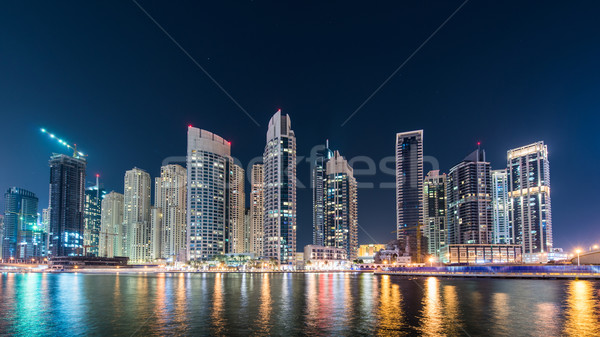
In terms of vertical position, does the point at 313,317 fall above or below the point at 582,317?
below

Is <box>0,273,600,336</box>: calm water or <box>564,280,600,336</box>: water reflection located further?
<box>0,273,600,336</box>: calm water

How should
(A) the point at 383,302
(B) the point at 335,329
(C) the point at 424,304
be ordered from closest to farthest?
1. (B) the point at 335,329
2. (C) the point at 424,304
3. (A) the point at 383,302

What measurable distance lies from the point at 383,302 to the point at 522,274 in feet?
272

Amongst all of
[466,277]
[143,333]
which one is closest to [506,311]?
[143,333]

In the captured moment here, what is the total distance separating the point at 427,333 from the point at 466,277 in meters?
118

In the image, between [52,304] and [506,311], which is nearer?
[506,311]

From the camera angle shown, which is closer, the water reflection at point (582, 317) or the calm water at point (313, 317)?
the water reflection at point (582, 317)

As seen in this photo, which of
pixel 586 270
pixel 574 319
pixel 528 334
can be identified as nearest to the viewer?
pixel 528 334

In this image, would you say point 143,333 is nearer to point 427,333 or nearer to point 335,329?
point 335,329

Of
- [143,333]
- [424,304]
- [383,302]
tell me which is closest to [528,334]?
[424,304]

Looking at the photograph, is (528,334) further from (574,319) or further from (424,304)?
(424,304)

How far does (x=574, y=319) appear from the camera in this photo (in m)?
41.6

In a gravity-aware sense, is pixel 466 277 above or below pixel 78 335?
below

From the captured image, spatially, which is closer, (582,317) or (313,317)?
(582,317)
